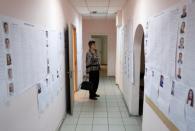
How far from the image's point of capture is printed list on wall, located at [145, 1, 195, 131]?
4.21ft

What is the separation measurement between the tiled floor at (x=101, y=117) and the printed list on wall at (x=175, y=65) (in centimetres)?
169

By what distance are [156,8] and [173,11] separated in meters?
0.58

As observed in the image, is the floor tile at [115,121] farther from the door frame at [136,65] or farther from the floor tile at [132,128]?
the door frame at [136,65]

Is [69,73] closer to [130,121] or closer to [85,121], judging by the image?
[85,121]

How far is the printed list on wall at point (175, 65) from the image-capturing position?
128 centimetres

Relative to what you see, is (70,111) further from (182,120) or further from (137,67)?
(182,120)

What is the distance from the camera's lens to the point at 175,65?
1535mm

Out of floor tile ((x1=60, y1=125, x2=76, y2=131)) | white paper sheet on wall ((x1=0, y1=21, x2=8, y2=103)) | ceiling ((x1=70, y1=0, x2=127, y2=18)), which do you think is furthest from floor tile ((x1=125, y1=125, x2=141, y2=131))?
ceiling ((x1=70, y1=0, x2=127, y2=18))

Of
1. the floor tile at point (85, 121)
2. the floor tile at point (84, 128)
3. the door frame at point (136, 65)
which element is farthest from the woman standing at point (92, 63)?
the floor tile at point (84, 128)

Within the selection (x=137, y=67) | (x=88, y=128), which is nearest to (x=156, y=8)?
(x=137, y=67)

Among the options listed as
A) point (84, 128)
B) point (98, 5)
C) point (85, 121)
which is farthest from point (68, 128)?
point (98, 5)

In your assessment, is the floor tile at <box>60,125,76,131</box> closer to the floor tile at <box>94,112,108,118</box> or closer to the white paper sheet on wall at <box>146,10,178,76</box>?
the floor tile at <box>94,112,108,118</box>

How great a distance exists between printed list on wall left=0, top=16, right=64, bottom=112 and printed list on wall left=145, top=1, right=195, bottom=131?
140cm

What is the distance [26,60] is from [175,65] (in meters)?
1.46
